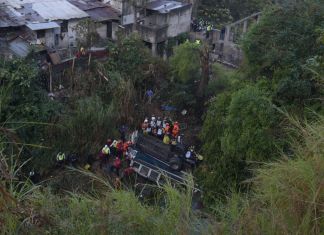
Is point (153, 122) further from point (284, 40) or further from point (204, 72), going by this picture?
point (284, 40)

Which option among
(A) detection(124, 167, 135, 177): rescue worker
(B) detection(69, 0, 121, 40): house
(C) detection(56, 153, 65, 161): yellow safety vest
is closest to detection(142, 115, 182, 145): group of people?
(A) detection(124, 167, 135, 177): rescue worker

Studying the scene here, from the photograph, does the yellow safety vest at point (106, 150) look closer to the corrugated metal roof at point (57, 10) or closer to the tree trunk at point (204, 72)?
the tree trunk at point (204, 72)

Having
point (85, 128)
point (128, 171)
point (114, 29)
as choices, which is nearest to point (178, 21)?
point (114, 29)

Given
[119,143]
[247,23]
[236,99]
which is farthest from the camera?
[247,23]

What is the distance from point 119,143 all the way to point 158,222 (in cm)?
1021

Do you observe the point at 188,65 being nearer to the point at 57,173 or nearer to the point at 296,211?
the point at 57,173

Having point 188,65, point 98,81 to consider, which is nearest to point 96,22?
point 98,81

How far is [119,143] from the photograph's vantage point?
13.5 m

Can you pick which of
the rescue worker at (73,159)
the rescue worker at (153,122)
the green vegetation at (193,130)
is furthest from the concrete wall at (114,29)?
the rescue worker at (73,159)

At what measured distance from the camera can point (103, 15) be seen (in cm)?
1845

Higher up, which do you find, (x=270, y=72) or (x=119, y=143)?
(x=270, y=72)

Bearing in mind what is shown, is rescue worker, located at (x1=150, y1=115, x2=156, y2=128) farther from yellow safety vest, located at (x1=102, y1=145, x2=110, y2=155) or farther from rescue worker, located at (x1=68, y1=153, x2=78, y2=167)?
Answer: rescue worker, located at (x1=68, y1=153, x2=78, y2=167)

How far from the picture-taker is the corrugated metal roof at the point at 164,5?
19.5m

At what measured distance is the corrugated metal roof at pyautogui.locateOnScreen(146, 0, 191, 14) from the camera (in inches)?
768
